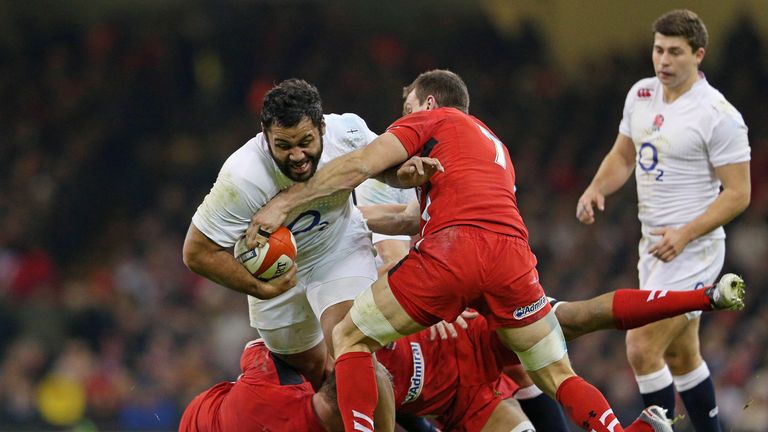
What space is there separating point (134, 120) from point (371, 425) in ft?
32.0

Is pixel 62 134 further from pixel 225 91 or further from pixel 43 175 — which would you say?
pixel 225 91

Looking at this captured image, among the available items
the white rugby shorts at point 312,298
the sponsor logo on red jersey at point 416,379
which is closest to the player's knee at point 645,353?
the sponsor logo on red jersey at point 416,379

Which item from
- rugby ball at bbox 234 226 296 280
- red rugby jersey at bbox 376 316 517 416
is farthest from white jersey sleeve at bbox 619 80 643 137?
rugby ball at bbox 234 226 296 280

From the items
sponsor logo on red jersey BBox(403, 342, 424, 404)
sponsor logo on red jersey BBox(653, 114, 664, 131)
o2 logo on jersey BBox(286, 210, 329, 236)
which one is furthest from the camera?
sponsor logo on red jersey BBox(653, 114, 664, 131)

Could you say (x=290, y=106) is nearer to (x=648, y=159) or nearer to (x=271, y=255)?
(x=271, y=255)

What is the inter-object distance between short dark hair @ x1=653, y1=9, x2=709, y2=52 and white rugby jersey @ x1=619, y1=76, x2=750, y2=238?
0.24 meters

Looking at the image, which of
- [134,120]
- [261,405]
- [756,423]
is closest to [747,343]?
[756,423]

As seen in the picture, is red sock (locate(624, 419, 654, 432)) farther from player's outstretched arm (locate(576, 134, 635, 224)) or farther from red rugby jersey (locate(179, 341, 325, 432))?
player's outstretched arm (locate(576, 134, 635, 224))

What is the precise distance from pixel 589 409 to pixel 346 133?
1.68m

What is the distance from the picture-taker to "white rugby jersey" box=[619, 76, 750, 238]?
228 inches

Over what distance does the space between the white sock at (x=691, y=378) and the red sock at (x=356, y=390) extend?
2157mm

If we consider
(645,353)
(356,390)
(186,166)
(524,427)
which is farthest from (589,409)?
(186,166)

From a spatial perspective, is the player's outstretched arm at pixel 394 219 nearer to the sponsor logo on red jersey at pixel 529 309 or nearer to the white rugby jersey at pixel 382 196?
the white rugby jersey at pixel 382 196

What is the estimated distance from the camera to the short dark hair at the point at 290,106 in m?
4.77
